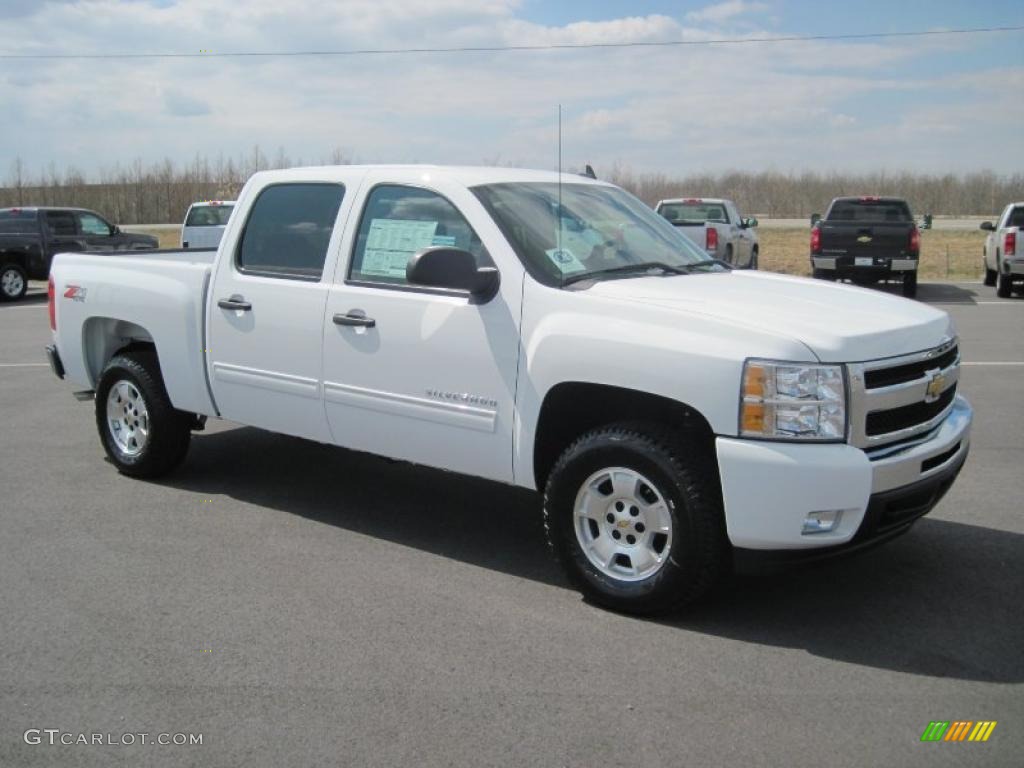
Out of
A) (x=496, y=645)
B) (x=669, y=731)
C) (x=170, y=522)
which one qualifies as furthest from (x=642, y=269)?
(x=170, y=522)

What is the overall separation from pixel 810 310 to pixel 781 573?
3.82 feet

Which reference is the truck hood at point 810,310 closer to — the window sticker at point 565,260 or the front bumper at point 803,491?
the window sticker at point 565,260

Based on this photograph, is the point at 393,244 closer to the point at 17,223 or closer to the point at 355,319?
the point at 355,319

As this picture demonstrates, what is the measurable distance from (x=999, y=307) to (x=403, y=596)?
1549 centimetres

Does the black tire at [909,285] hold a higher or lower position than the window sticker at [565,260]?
lower

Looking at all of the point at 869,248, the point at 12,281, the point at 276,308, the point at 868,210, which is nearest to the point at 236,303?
the point at 276,308

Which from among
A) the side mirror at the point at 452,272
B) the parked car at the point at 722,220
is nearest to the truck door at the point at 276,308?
the side mirror at the point at 452,272

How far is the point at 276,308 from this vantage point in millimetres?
5812

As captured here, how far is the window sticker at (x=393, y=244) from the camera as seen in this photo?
5.41 meters

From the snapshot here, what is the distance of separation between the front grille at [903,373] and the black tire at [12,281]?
19.7 metres

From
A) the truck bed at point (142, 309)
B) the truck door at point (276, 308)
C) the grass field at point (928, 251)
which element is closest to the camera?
the truck door at point (276, 308)

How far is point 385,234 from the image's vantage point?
5555mm

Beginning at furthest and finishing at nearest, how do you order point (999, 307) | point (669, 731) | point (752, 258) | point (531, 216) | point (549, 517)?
point (752, 258) < point (999, 307) < point (531, 216) < point (549, 517) < point (669, 731)

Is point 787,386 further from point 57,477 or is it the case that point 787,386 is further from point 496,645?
point 57,477
